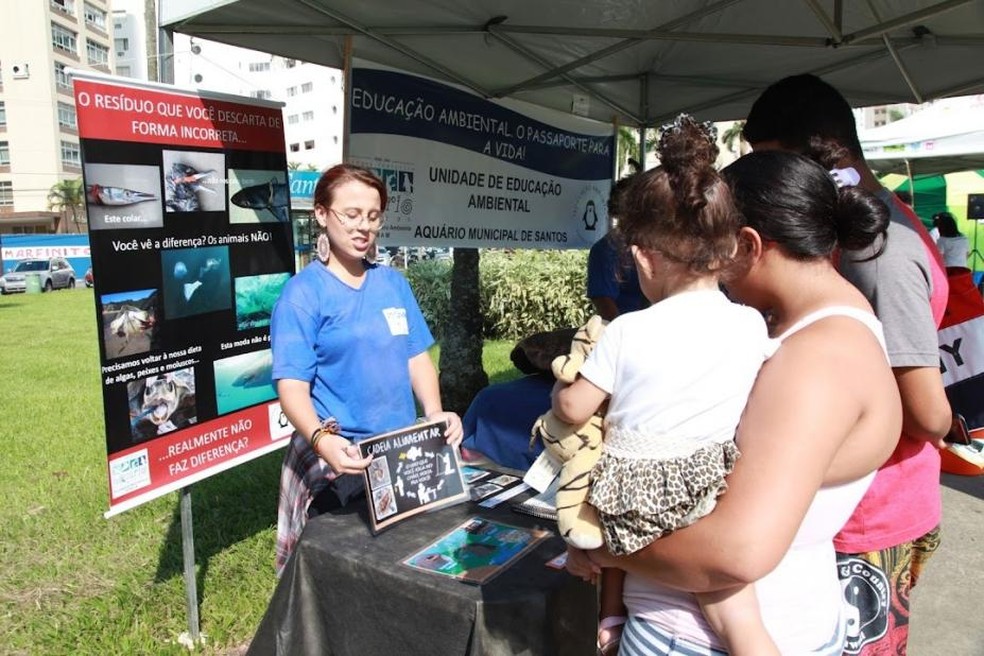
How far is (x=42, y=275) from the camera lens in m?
28.1

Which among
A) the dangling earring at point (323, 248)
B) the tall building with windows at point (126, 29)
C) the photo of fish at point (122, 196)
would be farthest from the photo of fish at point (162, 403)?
the tall building with windows at point (126, 29)

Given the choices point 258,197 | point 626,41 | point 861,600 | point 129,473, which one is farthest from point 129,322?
point 626,41

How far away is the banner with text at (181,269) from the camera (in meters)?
2.31

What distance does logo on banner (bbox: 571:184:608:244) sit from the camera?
543 cm

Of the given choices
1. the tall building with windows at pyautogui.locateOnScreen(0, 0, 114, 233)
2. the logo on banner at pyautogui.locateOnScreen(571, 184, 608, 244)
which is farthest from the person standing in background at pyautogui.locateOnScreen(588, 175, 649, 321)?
the tall building with windows at pyautogui.locateOnScreen(0, 0, 114, 233)

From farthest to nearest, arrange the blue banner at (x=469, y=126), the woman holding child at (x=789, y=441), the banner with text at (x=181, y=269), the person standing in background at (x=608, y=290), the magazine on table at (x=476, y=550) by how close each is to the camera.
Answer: the person standing in background at (x=608, y=290) < the blue banner at (x=469, y=126) < the banner with text at (x=181, y=269) < the magazine on table at (x=476, y=550) < the woman holding child at (x=789, y=441)

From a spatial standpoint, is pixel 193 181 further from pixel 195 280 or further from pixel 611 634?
pixel 611 634

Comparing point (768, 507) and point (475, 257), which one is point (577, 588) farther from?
point (475, 257)

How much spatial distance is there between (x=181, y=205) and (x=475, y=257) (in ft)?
13.5

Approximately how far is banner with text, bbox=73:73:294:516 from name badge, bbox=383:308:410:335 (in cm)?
87

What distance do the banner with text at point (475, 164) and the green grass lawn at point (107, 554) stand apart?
6.23ft

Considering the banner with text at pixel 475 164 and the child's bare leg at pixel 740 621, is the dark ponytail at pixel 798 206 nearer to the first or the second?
the child's bare leg at pixel 740 621

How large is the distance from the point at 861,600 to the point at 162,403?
2295 mm

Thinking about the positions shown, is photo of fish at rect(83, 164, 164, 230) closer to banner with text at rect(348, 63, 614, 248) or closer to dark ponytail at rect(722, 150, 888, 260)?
banner with text at rect(348, 63, 614, 248)
